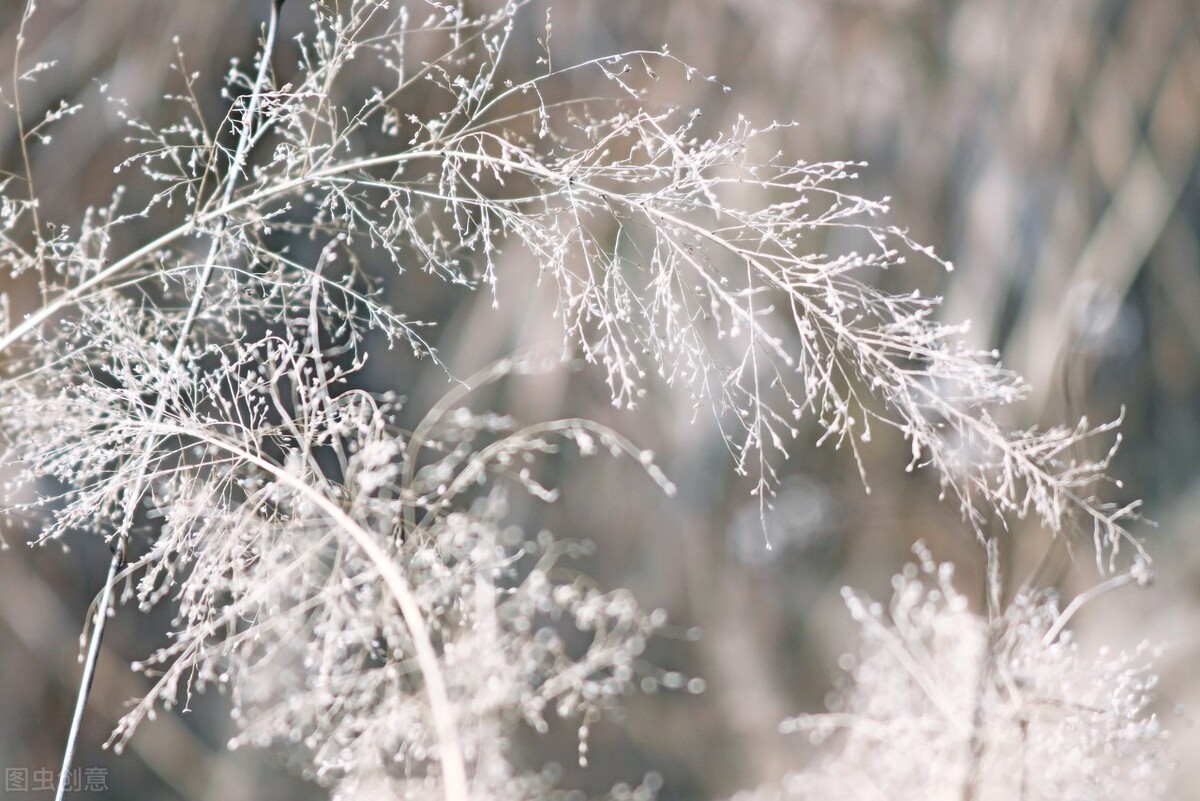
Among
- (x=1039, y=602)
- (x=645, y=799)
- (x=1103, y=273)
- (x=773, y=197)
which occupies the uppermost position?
(x=773, y=197)

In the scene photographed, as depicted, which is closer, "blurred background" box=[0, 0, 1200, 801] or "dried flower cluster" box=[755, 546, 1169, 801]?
"dried flower cluster" box=[755, 546, 1169, 801]

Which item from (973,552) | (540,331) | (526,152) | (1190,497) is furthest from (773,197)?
(526,152)

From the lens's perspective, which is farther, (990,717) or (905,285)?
(905,285)

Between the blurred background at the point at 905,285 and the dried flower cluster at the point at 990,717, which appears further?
the blurred background at the point at 905,285

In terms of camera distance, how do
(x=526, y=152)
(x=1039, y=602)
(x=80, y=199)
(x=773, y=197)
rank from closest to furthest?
1. (x=526, y=152)
2. (x=1039, y=602)
3. (x=80, y=199)
4. (x=773, y=197)

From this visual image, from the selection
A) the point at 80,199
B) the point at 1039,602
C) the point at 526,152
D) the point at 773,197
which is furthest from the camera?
the point at 773,197

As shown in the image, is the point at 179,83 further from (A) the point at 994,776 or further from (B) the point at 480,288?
(A) the point at 994,776

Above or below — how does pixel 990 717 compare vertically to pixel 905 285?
below

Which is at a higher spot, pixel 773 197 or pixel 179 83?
pixel 179 83
